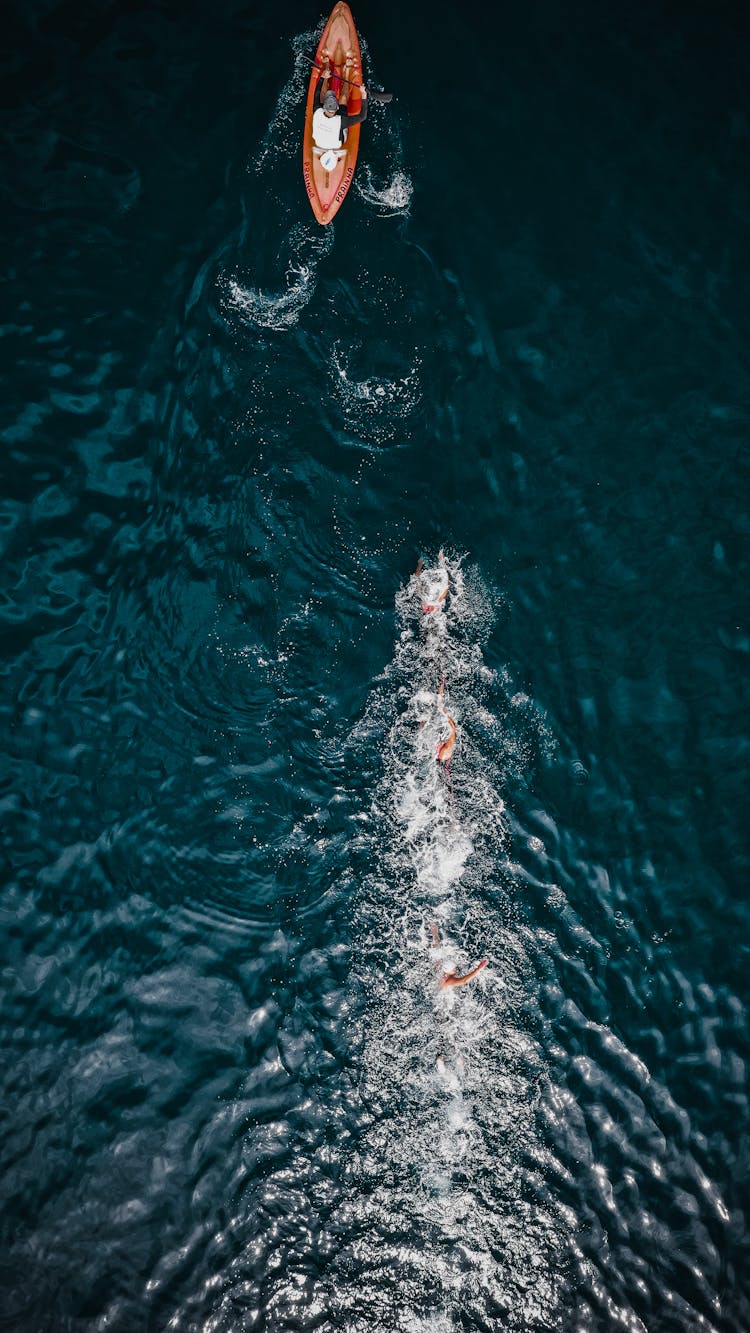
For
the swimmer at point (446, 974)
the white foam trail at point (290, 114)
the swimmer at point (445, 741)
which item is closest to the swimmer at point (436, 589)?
the swimmer at point (445, 741)

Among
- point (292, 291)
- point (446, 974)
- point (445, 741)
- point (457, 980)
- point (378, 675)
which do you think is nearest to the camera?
point (457, 980)

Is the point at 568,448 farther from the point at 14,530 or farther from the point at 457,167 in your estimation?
the point at 14,530

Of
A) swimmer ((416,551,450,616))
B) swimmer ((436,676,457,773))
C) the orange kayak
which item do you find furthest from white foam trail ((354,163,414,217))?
swimmer ((436,676,457,773))

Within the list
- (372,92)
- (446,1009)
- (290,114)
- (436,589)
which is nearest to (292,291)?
(290,114)

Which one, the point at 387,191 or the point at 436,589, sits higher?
the point at 387,191

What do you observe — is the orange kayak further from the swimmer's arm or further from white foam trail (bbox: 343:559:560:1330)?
the swimmer's arm

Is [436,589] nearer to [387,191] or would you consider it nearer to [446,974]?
[446,974]
